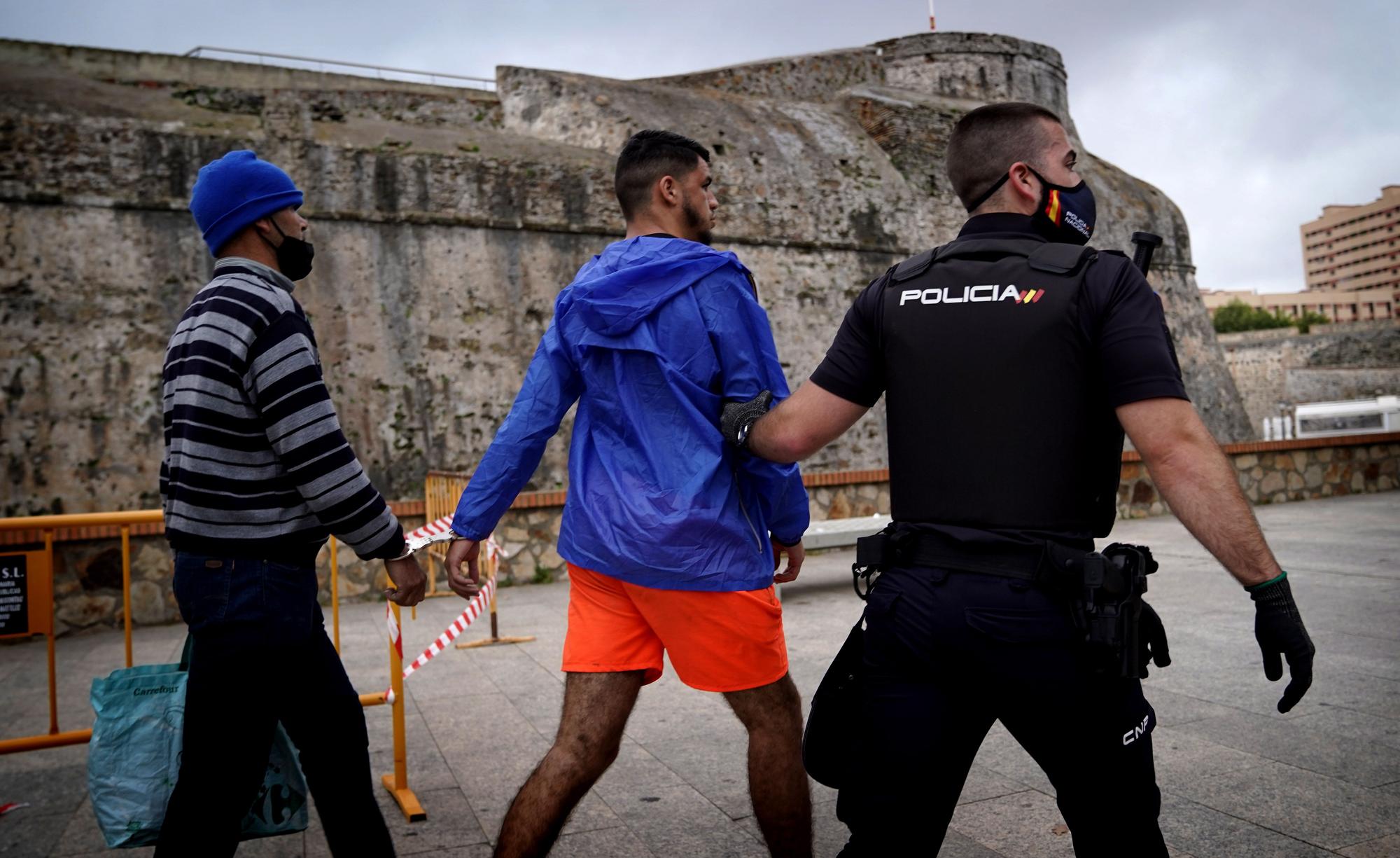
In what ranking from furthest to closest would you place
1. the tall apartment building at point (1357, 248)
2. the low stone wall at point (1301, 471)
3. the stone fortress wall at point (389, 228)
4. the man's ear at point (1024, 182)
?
the tall apartment building at point (1357, 248) → the low stone wall at point (1301, 471) → the stone fortress wall at point (389, 228) → the man's ear at point (1024, 182)

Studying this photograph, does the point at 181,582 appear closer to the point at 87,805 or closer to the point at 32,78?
the point at 87,805

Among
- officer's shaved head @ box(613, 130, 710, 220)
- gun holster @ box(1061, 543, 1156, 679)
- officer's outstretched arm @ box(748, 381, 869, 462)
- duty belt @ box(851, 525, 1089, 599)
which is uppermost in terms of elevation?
officer's shaved head @ box(613, 130, 710, 220)

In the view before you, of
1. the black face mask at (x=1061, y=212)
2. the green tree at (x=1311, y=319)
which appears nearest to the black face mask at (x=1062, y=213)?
the black face mask at (x=1061, y=212)

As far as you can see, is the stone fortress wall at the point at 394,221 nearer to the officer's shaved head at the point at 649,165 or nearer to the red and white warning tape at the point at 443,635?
the red and white warning tape at the point at 443,635

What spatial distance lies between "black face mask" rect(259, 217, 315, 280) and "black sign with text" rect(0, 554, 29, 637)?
7.17ft

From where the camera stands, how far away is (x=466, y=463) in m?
11.8

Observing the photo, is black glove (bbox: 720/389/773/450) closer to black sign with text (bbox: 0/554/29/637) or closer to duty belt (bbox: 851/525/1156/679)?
duty belt (bbox: 851/525/1156/679)

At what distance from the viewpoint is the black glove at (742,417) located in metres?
2.41

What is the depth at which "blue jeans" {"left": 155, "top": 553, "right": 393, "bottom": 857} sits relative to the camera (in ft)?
7.36

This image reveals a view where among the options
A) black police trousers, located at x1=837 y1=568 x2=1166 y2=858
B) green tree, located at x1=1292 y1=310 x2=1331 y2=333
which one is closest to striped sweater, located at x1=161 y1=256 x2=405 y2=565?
black police trousers, located at x1=837 y1=568 x2=1166 y2=858

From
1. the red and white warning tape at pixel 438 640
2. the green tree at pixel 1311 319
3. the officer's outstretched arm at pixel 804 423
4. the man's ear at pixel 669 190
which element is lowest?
the red and white warning tape at pixel 438 640

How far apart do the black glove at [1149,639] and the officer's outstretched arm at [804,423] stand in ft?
2.17

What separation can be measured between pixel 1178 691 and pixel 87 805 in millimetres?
4479

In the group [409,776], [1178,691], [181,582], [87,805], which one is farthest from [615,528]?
[1178,691]
